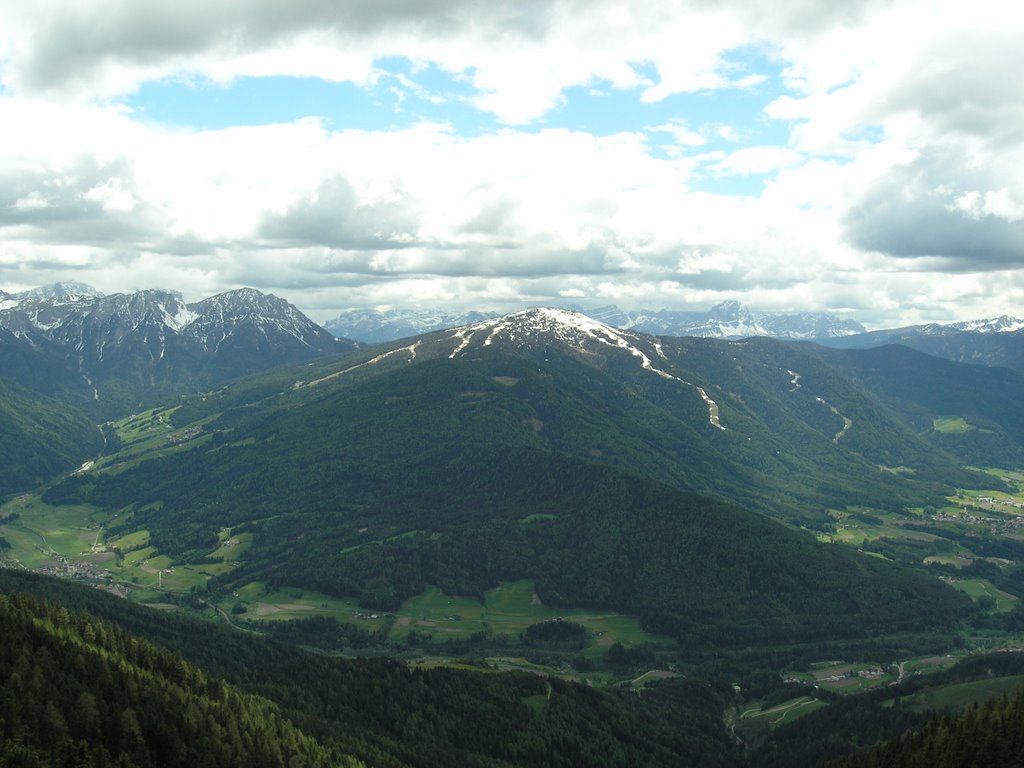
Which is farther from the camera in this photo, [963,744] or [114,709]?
[963,744]

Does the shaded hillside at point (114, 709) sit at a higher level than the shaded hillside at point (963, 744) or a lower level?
higher

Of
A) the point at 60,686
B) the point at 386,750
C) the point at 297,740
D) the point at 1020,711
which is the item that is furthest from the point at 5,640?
the point at 1020,711

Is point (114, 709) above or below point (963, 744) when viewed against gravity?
above

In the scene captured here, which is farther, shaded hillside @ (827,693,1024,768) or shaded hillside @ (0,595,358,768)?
shaded hillside @ (827,693,1024,768)

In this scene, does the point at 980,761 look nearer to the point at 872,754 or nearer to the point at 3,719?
the point at 872,754

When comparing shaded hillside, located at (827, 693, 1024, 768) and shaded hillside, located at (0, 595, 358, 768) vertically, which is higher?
shaded hillside, located at (0, 595, 358, 768)

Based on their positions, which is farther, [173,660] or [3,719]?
[173,660]

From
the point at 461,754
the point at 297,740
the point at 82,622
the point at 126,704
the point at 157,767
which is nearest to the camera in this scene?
the point at 157,767

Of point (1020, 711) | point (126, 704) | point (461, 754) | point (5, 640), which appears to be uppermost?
point (5, 640)

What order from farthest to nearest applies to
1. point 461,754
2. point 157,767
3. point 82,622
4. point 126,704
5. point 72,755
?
point 461,754, point 82,622, point 126,704, point 157,767, point 72,755

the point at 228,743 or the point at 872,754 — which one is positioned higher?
the point at 228,743

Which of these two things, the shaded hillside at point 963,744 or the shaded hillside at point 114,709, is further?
the shaded hillside at point 963,744
